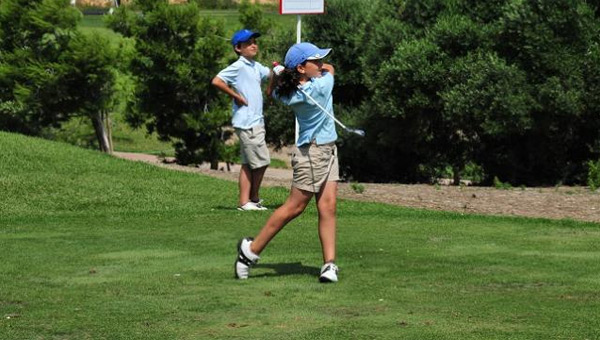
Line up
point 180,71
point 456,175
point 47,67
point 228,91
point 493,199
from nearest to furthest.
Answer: point 228,91, point 493,199, point 456,175, point 180,71, point 47,67

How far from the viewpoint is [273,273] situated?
32.9 ft

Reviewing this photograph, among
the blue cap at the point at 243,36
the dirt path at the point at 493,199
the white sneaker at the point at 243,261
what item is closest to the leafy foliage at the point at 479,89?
the dirt path at the point at 493,199

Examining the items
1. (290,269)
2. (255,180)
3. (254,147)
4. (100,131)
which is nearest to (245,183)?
(255,180)

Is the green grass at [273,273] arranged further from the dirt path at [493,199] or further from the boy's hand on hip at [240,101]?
the boy's hand on hip at [240,101]

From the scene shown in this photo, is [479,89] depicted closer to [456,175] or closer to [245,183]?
[456,175]

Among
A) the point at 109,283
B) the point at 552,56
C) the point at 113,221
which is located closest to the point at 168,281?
the point at 109,283

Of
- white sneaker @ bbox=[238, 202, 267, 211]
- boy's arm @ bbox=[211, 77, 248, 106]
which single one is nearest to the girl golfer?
boy's arm @ bbox=[211, 77, 248, 106]

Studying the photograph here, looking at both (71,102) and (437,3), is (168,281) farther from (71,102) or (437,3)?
(71,102)

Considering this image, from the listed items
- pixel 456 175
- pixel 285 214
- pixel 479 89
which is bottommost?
pixel 456 175

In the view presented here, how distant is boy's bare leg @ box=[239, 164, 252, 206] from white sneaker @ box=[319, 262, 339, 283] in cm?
496

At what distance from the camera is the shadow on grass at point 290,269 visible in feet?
32.7

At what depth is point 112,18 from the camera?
30234 millimetres

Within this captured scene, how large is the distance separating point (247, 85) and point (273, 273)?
14.9ft

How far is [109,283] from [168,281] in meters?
0.43
